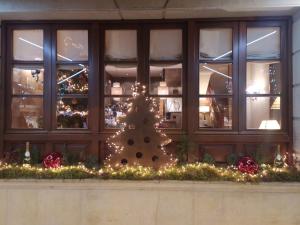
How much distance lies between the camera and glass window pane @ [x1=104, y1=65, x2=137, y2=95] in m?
6.55

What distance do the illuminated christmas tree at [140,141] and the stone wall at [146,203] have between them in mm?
409

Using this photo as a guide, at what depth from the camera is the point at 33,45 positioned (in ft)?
21.6

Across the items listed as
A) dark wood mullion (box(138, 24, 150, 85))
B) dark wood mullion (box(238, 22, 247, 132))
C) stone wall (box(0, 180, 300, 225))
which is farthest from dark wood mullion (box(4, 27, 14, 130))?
dark wood mullion (box(238, 22, 247, 132))

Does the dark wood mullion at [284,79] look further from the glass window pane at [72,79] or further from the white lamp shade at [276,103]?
the glass window pane at [72,79]

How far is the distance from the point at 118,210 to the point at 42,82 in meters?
2.63

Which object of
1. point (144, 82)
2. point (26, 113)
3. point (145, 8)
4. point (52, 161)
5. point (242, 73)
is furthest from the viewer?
point (26, 113)

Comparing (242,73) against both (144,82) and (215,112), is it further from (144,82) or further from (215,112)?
(144,82)

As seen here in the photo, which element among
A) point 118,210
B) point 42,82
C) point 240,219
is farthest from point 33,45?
point 240,219

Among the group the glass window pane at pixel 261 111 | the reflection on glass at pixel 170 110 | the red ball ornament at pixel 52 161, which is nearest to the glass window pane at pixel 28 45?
the red ball ornament at pixel 52 161

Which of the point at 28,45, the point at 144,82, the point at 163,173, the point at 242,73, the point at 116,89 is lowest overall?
the point at 163,173

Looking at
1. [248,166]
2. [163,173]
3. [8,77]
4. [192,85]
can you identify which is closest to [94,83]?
[8,77]

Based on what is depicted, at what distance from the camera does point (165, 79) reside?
6527mm

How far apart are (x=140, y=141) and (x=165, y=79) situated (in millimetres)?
1216

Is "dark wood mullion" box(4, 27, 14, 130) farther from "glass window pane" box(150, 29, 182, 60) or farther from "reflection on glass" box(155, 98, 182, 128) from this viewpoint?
"reflection on glass" box(155, 98, 182, 128)
